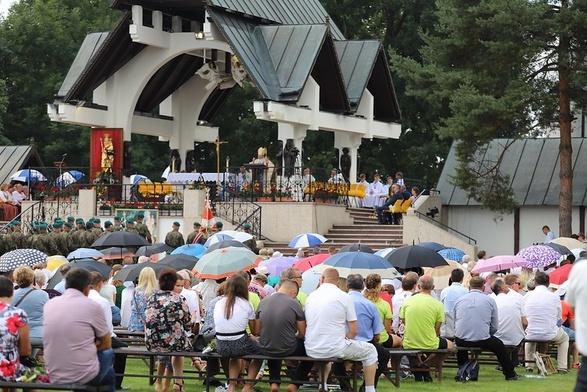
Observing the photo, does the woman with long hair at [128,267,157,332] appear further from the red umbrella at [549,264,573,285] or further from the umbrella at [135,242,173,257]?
the umbrella at [135,242,173,257]

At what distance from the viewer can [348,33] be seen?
5778 cm

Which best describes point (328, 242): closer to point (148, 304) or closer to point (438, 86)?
point (438, 86)

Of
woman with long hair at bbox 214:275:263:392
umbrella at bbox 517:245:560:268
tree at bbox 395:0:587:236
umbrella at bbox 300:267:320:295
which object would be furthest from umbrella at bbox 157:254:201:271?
tree at bbox 395:0:587:236

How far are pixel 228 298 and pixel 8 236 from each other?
17.9 metres

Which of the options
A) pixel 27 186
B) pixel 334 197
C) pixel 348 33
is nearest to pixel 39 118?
pixel 348 33

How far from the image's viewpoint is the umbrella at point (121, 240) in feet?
83.8

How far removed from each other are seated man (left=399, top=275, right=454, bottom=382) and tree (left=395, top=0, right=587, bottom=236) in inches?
773

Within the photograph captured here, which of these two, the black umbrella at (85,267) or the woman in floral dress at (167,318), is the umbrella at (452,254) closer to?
the black umbrella at (85,267)

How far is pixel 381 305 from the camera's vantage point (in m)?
16.5

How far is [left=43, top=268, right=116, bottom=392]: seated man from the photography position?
1169cm

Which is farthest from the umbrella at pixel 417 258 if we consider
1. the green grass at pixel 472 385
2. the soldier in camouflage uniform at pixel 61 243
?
the soldier in camouflage uniform at pixel 61 243

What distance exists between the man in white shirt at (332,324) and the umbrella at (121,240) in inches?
431

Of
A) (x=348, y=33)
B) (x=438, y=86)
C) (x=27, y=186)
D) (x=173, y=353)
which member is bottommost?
Answer: (x=173, y=353)

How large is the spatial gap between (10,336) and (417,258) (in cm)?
1027
